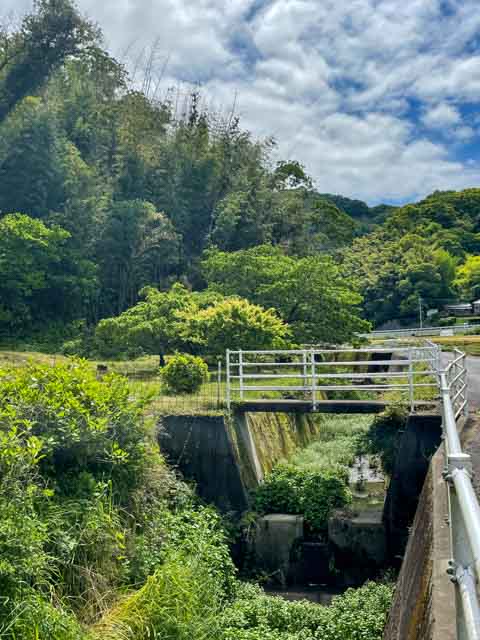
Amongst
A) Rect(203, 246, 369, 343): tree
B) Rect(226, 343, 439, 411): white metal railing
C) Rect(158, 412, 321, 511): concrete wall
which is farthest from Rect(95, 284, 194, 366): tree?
Rect(158, 412, 321, 511): concrete wall

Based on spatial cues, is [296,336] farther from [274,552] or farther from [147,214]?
[147,214]

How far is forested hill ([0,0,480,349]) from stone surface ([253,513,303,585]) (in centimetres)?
714

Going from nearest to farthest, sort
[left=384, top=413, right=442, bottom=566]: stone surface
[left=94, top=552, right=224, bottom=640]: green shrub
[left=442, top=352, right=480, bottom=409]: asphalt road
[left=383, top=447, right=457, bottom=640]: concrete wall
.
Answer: [left=383, top=447, right=457, bottom=640]: concrete wall → [left=94, top=552, right=224, bottom=640]: green shrub → [left=384, top=413, right=442, bottom=566]: stone surface → [left=442, top=352, right=480, bottom=409]: asphalt road

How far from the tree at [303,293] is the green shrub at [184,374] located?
708 centimetres

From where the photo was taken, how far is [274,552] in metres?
9.18

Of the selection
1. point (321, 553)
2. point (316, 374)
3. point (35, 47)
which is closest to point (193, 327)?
point (316, 374)

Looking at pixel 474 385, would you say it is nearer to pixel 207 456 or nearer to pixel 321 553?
pixel 321 553

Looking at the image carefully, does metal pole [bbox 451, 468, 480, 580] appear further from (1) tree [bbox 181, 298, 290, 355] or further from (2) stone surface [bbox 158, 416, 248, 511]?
(1) tree [bbox 181, 298, 290, 355]

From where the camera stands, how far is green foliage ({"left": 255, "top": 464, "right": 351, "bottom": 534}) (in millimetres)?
9547

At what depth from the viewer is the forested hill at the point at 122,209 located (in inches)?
771

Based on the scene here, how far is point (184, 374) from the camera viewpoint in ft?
38.1

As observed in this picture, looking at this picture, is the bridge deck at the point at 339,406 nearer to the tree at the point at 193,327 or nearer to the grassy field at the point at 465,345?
the tree at the point at 193,327

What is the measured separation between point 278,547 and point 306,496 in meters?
1.03

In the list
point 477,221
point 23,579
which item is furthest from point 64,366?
point 477,221
